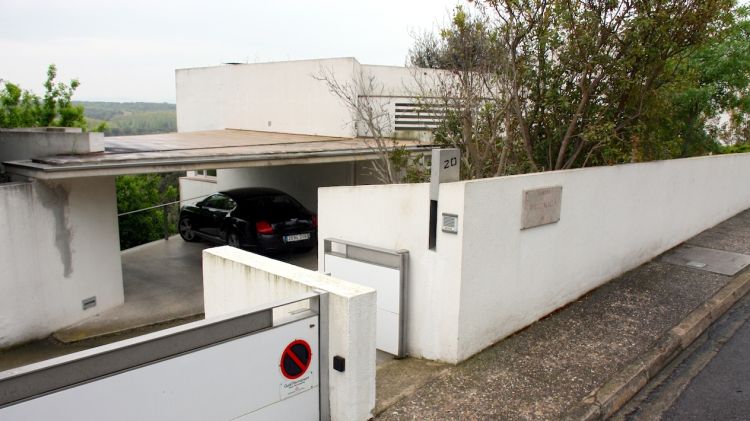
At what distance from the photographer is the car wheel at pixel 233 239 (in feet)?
38.0

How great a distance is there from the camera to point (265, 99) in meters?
16.5

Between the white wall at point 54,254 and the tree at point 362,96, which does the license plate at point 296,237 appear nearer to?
the tree at point 362,96

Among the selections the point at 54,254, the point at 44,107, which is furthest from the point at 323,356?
the point at 44,107

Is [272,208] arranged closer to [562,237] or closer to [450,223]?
[562,237]

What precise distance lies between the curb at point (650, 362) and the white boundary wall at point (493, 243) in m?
1.17

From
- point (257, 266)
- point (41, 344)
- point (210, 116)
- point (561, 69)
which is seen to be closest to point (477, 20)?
point (561, 69)

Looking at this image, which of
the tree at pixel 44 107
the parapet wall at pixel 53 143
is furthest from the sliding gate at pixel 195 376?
the tree at pixel 44 107

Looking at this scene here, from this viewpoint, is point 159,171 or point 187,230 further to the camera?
point 187,230

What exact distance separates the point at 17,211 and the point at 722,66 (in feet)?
44.3

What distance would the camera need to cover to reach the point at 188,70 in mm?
18484

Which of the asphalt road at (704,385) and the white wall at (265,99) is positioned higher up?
the white wall at (265,99)

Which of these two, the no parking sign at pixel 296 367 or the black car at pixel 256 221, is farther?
the black car at pixel 256 221

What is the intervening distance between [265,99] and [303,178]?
9.71 ft

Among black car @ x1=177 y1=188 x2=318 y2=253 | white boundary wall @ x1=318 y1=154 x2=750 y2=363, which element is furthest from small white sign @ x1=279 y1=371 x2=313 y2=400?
black car @ x1=177 y1=188 x2=318 y2=253
